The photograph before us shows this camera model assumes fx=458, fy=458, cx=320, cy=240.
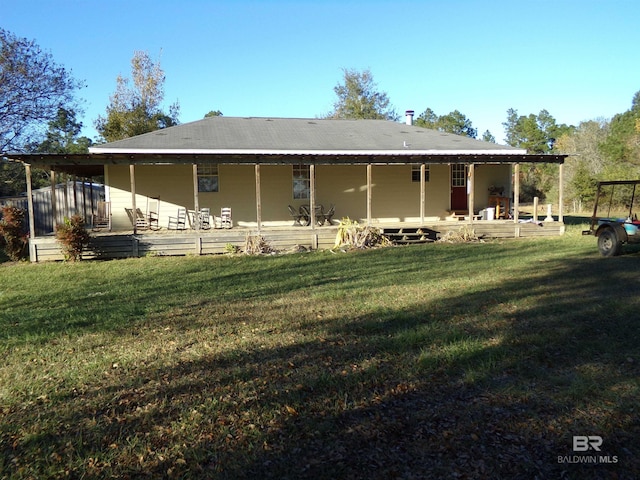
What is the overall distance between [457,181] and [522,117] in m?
54.6

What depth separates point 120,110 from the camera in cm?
2769

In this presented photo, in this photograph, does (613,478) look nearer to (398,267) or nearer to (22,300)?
(398,267)

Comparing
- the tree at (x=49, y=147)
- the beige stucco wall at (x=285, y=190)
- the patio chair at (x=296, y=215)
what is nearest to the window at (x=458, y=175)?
the beige stucco wall at (x=285, y=190)

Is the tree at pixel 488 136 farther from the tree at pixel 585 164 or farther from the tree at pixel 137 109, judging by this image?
the tree at pixel 137 109

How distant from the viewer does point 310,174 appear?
14.1 meters

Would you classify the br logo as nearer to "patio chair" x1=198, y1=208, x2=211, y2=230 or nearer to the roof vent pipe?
"patio chair" x1=198, y1=208, x2=211, y2=230

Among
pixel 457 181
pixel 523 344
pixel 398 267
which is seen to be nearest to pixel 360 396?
pixel 523 344

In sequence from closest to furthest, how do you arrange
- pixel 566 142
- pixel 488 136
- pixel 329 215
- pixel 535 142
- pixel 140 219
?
pixel 140 219 < pixel 329 215 < pixel 566 142 < pixel 535 142 < pixel 488 136

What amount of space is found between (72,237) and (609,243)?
12.4 meters

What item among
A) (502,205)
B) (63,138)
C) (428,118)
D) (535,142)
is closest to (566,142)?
(535,142)

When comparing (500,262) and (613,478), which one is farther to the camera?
(500,262)

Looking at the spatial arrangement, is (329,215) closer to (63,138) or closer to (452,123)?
(63,138)

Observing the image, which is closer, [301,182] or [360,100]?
[301,182]

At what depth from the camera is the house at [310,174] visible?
13.9m
